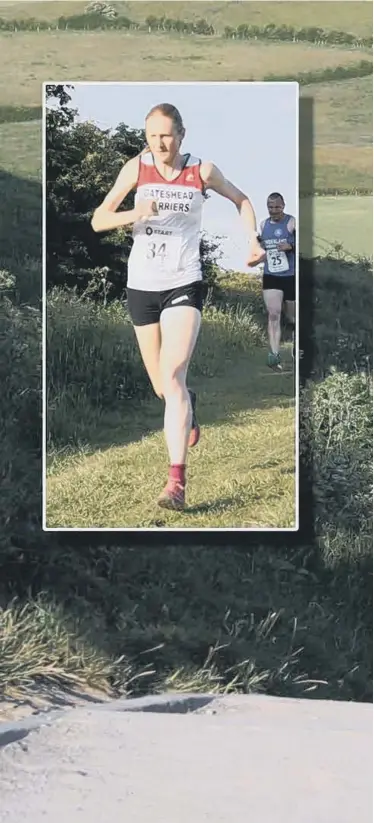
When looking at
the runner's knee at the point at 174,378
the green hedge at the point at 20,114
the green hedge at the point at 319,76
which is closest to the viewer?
the runner's knee at the point at 174,378

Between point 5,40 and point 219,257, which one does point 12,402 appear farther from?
point 5,40

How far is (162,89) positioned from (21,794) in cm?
371

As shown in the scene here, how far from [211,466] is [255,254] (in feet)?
3.90

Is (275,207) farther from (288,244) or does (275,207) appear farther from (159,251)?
(159,251)

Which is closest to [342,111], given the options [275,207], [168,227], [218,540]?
[275,207]

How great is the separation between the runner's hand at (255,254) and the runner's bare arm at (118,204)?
66cm

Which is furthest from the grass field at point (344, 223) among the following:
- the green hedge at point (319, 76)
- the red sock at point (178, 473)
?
the red sock at point (178, 473)

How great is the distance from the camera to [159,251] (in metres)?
6.16

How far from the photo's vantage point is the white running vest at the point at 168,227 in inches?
241

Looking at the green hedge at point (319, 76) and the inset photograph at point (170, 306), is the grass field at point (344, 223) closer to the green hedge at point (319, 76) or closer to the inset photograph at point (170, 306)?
the inset photograph at point (170, 306)

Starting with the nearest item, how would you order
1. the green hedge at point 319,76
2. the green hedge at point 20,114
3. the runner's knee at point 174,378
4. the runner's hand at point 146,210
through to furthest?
the runner's hand at point 146,210
the runner's knee at point 174,378
the green hedge at point 20,114
the green hedge at point 319,76

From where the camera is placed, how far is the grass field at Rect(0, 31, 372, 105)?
20.8 feet

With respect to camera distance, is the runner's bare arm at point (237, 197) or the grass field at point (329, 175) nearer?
A: the runner's bare arm at point (237, 197)

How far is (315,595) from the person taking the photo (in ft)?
20.8
